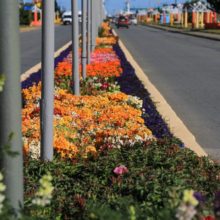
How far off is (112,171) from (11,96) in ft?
5.37

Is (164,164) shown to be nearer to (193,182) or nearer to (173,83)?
(193,182)

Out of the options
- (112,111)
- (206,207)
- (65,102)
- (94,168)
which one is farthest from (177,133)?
(206,207)

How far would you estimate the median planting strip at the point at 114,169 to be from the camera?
3521mm

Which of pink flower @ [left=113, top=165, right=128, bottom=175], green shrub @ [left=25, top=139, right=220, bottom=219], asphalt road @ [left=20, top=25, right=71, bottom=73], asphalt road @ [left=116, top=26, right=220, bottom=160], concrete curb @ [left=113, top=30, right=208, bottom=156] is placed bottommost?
asphalt road @ [left=20, top=25, right=71, bottom=73]

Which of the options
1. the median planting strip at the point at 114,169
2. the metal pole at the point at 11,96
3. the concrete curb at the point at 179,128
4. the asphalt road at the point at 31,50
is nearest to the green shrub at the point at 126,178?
the median planting strip at the point at 114,169

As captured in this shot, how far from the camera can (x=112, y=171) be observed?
5066mm

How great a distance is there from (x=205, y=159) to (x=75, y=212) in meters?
1.76

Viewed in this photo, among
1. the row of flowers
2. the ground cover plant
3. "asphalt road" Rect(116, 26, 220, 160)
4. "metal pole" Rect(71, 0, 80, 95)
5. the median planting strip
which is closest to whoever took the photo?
the ground cover plant

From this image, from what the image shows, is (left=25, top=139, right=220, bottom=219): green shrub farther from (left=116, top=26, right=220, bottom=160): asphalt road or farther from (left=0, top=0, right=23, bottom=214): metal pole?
(left=116, top=26, right=220, bottom=160): asphalt road

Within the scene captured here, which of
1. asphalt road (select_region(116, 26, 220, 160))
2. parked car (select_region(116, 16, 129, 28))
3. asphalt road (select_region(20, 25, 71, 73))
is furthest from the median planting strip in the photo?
parked car (select_region(116, 16, 129, 28))

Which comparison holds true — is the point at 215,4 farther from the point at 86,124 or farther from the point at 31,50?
the point at 86,124

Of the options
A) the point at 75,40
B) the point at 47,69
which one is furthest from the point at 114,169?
the point at 75,40

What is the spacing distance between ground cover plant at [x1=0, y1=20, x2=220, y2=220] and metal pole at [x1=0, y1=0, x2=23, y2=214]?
0.65 ft

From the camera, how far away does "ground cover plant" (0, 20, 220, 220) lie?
3.13m
